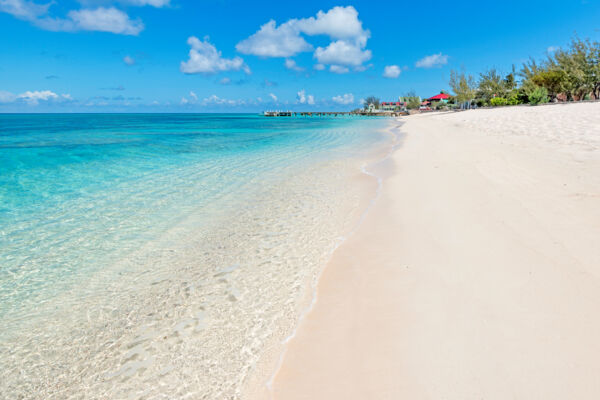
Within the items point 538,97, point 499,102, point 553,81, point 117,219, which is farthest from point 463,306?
point 499,102

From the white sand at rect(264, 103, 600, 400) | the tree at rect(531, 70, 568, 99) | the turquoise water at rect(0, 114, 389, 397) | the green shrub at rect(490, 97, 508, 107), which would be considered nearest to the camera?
the white sand at rect(264, 103, 600, 400)

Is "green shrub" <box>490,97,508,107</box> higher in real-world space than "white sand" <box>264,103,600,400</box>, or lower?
higher

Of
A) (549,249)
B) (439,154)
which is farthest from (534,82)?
(549,249)

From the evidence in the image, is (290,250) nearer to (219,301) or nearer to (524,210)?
(219,301)

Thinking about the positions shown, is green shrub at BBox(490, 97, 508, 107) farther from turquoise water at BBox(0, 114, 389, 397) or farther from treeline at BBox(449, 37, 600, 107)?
turquoise water at BBox(0, 114, 389, 397)

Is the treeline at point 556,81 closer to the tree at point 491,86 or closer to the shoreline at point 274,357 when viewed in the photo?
A: the tree at point 491,86

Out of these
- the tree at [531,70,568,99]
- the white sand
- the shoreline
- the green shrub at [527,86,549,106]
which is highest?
the tree at [531,70,568,99]

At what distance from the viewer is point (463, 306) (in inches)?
120

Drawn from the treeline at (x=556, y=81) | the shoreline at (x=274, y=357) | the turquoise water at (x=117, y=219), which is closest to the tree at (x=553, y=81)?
the treeline at (x=556, y=81)

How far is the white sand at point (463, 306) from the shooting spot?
2.27 meters

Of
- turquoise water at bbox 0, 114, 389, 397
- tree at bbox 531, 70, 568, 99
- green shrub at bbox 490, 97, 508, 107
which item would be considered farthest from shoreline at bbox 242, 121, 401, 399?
green shrub at bbox 490, 97, 508, 107

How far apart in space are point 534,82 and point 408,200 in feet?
175

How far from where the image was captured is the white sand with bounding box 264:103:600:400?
2266mm

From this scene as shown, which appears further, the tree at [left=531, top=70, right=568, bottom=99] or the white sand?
the tree at [left=531, top=70, right=568, bottom=99]
